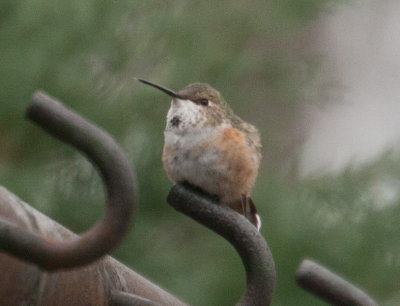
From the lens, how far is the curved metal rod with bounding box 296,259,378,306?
0.88m

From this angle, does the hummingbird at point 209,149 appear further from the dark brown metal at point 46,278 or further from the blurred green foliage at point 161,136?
the dark brown metal at point 46,278

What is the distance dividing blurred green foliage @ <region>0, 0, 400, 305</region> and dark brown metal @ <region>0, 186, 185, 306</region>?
7.28ft

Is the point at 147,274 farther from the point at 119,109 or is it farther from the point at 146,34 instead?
the point at 146,34

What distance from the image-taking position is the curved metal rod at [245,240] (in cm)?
107

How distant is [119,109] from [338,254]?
104 cm

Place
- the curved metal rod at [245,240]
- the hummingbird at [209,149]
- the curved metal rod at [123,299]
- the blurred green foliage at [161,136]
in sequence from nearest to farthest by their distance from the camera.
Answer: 1. the curved metal rod at [123,299]
2. the curved metal rod at [245,240]
3. the hummingbird at [209,149]
4. the blurred green foliage at [161,136]

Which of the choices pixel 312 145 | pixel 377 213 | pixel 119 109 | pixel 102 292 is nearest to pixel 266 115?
pixel 312 145

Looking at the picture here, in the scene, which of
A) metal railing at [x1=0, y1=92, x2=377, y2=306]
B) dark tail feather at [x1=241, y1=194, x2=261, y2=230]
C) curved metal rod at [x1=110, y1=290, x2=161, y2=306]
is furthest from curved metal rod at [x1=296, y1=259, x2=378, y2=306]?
dark tail feather at [x1=241, y1=194, x2=261, y2=230]

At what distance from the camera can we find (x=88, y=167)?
11.2ft

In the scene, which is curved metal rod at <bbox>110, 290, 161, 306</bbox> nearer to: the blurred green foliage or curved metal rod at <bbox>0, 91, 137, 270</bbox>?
curved metal rod at <bbox>0, 91, 137, 270</bbox>

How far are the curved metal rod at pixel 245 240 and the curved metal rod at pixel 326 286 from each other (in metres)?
0.17

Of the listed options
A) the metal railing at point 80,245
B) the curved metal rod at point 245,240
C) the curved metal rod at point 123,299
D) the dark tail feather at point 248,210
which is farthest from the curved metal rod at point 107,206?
the dark tail feather at point 248,210

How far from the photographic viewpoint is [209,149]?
2309 millimetres

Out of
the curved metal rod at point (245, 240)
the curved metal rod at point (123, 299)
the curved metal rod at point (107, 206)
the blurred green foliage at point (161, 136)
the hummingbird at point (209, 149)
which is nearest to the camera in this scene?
the curved metal rod at point (107, 206)
